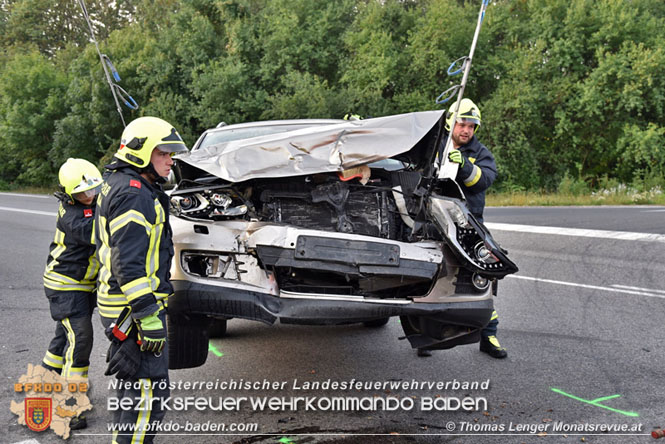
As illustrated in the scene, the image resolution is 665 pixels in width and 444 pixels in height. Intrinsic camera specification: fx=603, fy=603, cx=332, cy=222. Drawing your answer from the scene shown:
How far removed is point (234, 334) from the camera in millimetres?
5484

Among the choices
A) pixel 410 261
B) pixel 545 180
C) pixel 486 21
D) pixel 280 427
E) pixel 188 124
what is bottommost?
pixel 545 180

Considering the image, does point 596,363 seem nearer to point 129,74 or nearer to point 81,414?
point 81,414

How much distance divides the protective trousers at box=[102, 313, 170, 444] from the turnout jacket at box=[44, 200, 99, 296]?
35.4 inches

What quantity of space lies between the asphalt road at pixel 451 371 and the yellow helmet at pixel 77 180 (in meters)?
1.40

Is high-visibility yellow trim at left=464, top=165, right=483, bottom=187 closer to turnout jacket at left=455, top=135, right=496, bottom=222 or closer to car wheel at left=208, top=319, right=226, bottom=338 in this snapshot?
turnout jacket at left=455, top=135, right=496, bottom=222

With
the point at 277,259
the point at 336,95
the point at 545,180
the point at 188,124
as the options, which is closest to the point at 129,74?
the point at 188,124

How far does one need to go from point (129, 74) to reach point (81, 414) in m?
30.5

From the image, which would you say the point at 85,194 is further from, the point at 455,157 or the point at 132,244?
the point at 455,157

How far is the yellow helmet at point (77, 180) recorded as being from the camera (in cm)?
379

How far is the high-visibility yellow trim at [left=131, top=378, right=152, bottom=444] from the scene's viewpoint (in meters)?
2.92

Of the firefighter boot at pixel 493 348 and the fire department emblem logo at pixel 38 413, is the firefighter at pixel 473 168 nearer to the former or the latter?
the firefighter boot at pixel 493 348

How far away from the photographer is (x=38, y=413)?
366cm

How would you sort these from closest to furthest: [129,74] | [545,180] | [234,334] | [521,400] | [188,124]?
[521,400]
[234,334]
[545,180]
[188,124]
[129,74]

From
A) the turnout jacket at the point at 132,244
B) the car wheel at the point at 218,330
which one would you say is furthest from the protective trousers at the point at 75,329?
the car wheel at the point at 218,330
